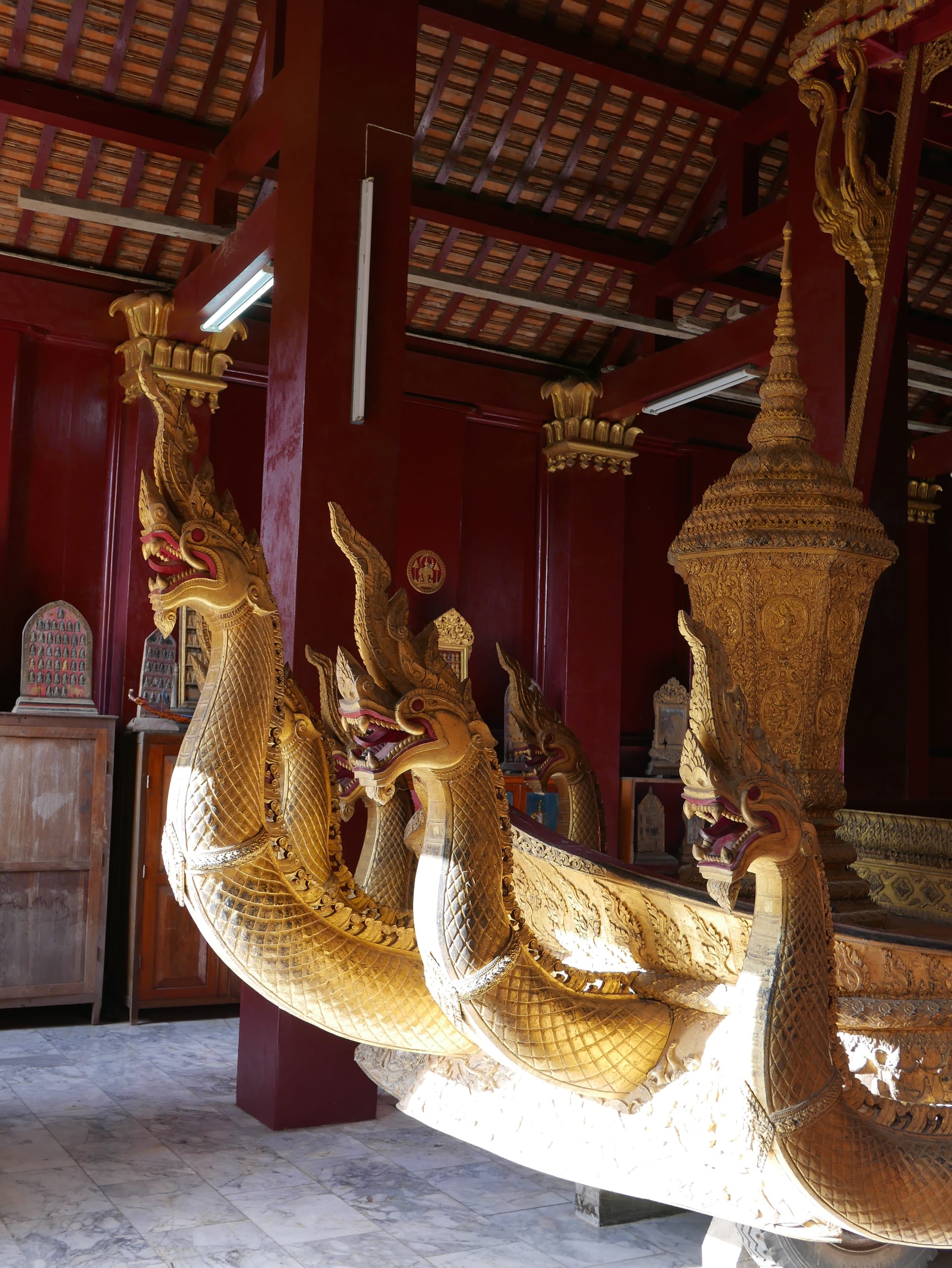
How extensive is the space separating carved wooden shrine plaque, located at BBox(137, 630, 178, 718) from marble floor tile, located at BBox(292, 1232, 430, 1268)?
280 centimetres

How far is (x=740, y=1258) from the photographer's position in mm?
2086

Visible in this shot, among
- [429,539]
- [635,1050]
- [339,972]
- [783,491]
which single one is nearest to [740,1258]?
[635,1050]

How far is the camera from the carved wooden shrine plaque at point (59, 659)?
4.84 meters

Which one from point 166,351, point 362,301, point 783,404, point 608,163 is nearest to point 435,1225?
point 783,404

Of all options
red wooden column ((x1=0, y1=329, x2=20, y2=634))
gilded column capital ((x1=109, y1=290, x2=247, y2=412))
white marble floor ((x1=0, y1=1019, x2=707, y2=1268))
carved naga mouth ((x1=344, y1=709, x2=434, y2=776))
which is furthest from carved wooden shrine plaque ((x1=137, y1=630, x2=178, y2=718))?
carved naga mouth ((x1=344, y1=709, x2=434, y2=776))

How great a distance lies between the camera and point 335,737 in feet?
8.72

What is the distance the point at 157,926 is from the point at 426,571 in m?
2.12

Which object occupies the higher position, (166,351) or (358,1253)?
(166,351)

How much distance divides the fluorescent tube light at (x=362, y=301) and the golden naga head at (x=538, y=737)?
1159 mm

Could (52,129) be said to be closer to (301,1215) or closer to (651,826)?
(301,1215)

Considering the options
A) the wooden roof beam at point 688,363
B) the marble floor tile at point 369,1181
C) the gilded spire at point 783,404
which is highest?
the wooden roof beam at point 688,363

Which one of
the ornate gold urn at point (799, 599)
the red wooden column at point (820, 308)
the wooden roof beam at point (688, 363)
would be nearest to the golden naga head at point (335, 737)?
the ornate gold urn at point (799, 599)

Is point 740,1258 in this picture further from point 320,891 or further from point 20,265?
point 20,265

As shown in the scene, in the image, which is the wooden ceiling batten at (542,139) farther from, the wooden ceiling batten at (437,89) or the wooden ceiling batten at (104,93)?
the wooden ceiling batten at (104,93)
